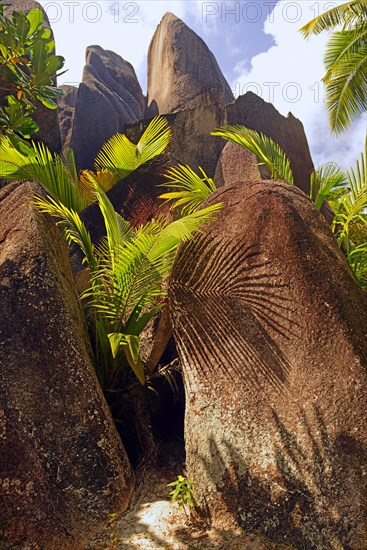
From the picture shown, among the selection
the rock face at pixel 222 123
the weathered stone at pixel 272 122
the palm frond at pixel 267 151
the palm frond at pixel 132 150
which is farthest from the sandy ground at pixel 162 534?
the weathered stone at pixel 272 122

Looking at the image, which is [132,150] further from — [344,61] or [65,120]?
[65,120]

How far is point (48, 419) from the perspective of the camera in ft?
13.0

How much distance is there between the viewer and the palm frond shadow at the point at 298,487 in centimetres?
355

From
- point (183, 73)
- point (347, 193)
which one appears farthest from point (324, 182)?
point (183, 73)

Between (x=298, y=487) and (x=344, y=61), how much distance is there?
27.5ft

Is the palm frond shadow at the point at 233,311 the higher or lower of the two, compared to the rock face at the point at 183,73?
lower

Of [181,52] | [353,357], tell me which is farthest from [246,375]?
[181,52]

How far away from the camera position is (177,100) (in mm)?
15828

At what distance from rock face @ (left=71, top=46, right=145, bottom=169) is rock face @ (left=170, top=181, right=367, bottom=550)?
8.83m

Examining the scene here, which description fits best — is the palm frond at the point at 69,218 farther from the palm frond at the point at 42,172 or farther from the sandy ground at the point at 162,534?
the sandy ground at the point at 162,534

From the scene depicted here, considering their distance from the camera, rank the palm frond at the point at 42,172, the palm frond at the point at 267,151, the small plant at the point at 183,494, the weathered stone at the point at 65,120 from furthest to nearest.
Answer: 1. the weathered stone at the point at 65,120
2. the palm frond at the point at 267,151
3. the palm frond at the point at 42,172
4. the small plant at the point at 183,494

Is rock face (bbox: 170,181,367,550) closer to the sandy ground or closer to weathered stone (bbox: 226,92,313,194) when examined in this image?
the sandy ground

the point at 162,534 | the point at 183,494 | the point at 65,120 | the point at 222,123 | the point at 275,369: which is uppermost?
the point at 65,120

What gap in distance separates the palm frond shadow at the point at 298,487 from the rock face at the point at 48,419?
90 centimetres
